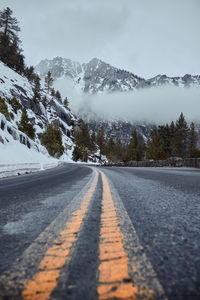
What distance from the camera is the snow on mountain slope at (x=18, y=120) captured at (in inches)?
978

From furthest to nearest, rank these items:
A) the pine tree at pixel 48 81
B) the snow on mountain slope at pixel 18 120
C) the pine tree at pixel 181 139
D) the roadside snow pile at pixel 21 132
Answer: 1. the pine tree at pixel 48 81
2. the pine tree at pixel 181 139
3. the snow on mountain slope at pixel 18 120
4. the roadside snow pile at pixel 21 132

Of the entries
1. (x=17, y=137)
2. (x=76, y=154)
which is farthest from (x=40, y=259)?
(x=76, y=154)

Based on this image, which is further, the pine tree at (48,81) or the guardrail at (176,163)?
the pine tree at (48,81)

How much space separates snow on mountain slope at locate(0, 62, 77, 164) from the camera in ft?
81.5

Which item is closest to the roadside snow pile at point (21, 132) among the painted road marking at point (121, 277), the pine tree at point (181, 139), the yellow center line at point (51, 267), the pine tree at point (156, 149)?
the yellow center line at point (51, 267)

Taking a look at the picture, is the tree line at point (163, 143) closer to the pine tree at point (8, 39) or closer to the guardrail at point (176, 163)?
the guardrail at point (176, 163)

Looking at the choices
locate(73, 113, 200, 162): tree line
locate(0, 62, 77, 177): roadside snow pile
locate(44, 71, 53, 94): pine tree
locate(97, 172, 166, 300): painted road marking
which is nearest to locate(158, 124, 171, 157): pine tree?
locate(73, 113, 200, 162): tree line

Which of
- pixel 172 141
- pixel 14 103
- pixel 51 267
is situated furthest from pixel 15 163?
pixel 172 141

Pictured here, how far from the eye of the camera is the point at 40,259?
0.79 meters

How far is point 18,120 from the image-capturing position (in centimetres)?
4684

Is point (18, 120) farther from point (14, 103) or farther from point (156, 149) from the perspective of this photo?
point (156, 149)

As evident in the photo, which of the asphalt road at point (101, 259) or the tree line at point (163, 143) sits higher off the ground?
the tree line at point (163, 143)

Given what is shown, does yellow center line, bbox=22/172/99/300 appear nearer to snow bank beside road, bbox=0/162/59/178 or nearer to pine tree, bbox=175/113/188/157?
snow bank beside road, bbox=0/162/59/178

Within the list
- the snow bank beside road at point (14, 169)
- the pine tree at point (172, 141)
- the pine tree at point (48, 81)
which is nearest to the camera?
the snow bank beside road at point (14, 169)
